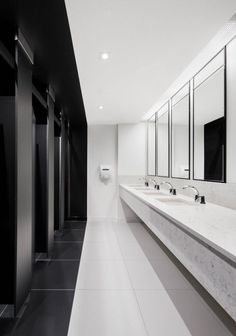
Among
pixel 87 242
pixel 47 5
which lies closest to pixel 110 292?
pixel 87 242

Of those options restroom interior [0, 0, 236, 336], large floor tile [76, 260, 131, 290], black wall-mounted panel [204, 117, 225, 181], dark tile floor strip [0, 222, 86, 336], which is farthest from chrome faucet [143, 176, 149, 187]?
black wall-mounted panel [204, 117, 225, 181]

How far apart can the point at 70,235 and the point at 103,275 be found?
208 cm

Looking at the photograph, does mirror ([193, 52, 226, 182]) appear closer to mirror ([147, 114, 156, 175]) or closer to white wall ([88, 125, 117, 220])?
mirror ([147, 114, 156, 175])

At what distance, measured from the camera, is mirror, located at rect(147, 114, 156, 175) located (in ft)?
18.6

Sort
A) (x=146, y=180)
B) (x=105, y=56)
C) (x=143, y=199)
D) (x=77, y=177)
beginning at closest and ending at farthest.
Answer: (x=105, y=56), (x=143, y=199), (x=146, y=180), (x=77, y=177)

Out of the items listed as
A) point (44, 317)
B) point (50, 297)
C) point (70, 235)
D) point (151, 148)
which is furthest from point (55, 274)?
point (151, 148)

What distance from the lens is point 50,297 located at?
8.19ft

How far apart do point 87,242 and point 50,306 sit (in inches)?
84.9

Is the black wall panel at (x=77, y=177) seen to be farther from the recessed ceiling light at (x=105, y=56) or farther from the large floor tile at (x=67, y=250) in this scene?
the recessed ceiling light at (x=105, y=56)

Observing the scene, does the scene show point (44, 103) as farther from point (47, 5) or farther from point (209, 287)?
point (209, 287)

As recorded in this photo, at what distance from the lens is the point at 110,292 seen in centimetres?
261

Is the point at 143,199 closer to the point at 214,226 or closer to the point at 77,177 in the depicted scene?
the point at 214,226

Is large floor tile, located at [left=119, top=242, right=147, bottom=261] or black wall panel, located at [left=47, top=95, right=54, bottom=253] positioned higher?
black wall panel, located at [left=47, top=95, right=54, bottom=253]

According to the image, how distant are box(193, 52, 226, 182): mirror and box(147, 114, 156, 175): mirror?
87.8 inches
